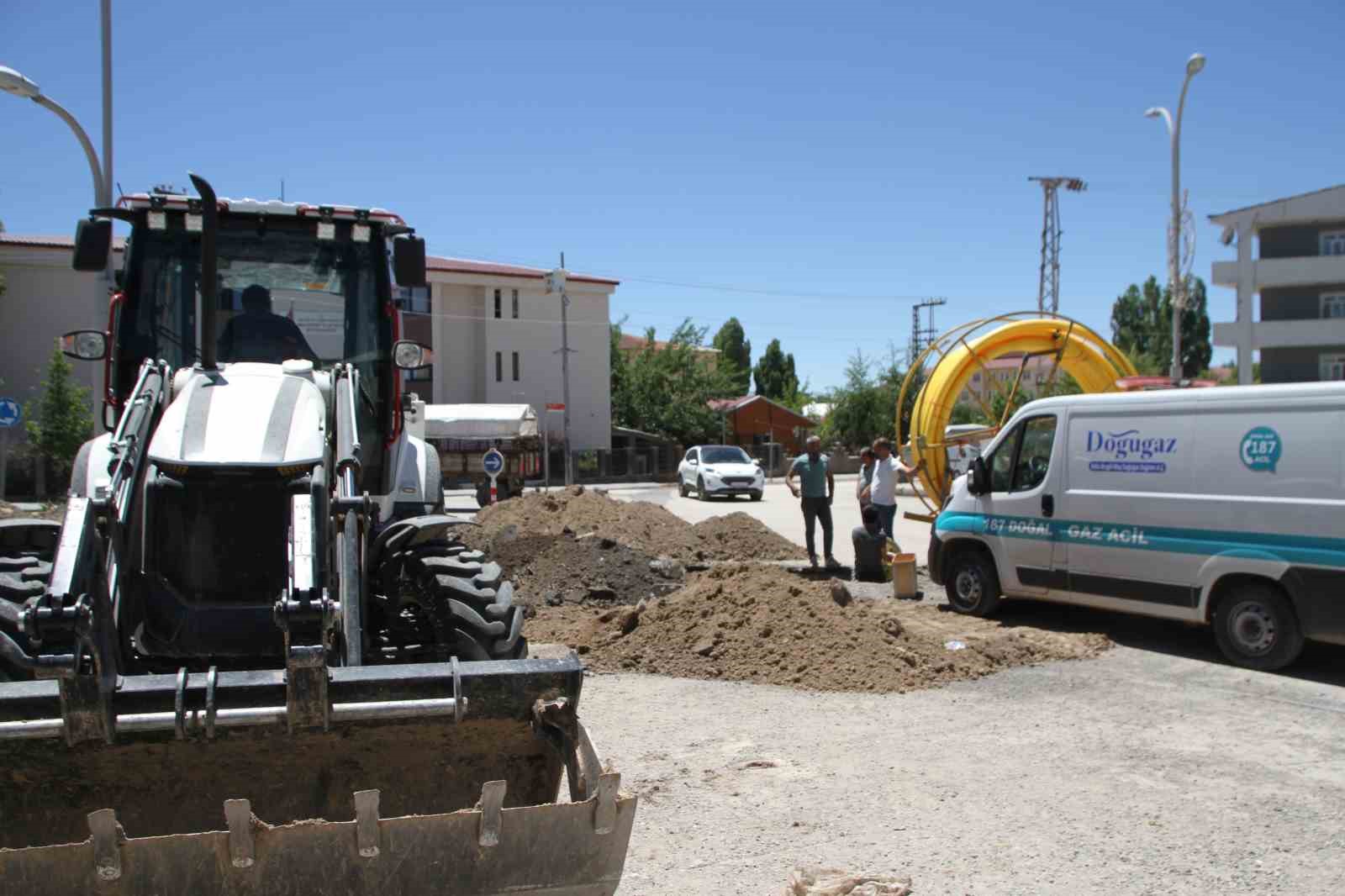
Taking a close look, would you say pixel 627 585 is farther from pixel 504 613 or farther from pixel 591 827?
pixel 591 827

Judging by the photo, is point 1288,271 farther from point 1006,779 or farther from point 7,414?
point 7,414

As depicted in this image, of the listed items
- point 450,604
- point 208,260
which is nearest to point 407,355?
point 208,260

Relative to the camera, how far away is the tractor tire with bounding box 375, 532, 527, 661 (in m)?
4.62

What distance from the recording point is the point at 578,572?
12.2 m

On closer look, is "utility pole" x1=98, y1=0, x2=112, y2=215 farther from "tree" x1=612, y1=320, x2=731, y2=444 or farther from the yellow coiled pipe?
"tree" x1=612, y1=320, x2=731, y2=444

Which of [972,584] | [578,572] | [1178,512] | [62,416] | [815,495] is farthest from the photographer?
[62,416]

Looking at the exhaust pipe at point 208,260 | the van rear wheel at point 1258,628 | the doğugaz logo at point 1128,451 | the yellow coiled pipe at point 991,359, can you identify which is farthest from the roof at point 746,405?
the exhaust pipe at point 208,260

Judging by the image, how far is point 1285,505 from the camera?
8195 mm

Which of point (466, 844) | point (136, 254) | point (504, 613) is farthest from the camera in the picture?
point (136, 254)

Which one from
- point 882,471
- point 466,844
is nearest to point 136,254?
point 466,844

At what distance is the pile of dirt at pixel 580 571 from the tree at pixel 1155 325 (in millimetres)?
72419

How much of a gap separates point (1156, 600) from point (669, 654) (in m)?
4.34

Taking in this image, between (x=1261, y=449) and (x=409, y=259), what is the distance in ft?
22.5

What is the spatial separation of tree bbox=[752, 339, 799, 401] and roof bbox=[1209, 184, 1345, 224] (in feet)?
152
